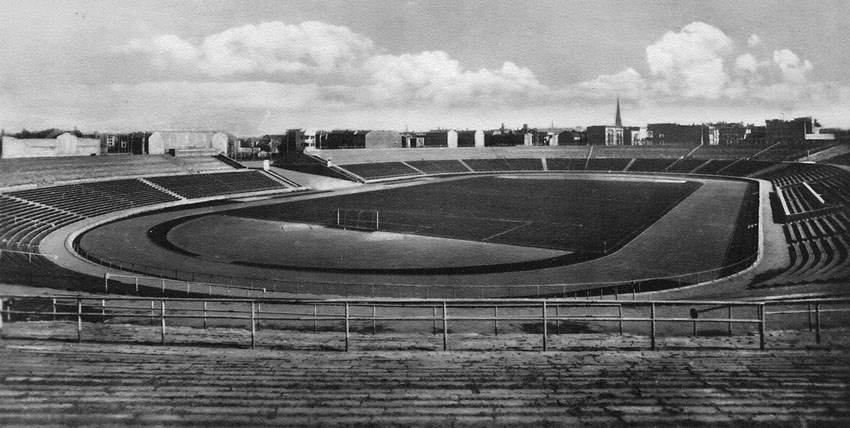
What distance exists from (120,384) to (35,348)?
2562mm

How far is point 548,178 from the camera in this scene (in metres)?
80.6

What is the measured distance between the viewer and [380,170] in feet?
276

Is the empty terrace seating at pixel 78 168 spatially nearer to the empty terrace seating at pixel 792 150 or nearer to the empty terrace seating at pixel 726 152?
the empty terrace seating at pixel 726 152

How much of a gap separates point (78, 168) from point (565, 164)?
7024 cm

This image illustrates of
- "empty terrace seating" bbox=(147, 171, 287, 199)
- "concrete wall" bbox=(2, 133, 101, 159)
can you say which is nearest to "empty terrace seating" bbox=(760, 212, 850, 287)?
"empty terrace seating" bbox=(147, 171, 287, 199)

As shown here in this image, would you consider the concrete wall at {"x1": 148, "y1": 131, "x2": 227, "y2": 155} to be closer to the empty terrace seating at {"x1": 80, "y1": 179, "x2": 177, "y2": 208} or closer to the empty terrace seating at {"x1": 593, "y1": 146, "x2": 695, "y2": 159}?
the empty terrace seating at {"x1": 80, "y1": 179, "x2": 177, "y2": 208}

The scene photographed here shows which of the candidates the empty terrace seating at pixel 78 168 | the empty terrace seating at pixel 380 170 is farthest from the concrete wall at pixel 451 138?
the empty terrace seating at pixel 78 168

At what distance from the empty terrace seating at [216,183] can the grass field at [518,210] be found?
10.8 m

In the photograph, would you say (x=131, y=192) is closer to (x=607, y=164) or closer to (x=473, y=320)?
(x=473, y=320)

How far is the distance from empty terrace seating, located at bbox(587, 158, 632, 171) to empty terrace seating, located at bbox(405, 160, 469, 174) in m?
20.4

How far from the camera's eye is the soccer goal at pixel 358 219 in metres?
39.1

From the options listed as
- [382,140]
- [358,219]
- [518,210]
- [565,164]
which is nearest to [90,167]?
[358,219]

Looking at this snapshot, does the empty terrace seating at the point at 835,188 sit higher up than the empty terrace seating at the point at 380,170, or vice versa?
the empty terrace seating at the point at 380,170

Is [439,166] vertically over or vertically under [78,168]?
over
